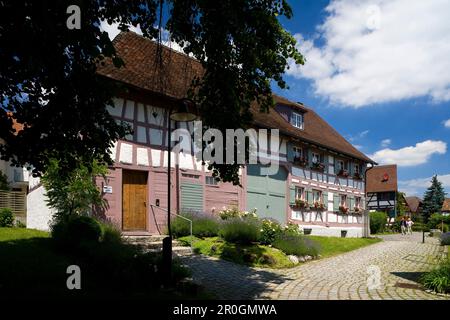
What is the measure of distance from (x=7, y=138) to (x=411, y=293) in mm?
7694

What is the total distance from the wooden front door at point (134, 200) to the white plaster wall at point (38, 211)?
2.36 metres

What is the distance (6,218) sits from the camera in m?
16.8

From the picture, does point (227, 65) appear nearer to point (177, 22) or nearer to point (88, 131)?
point (177, 22)

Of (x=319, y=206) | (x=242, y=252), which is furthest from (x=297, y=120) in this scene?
(x=242, y=252)

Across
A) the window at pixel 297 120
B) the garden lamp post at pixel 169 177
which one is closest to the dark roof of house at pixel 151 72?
the window at pixel 297 120

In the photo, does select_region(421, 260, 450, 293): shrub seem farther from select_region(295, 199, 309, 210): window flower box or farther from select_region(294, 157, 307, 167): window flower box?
select_region(294, 157, 307, 167): window flower box

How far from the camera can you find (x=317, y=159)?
945 inches

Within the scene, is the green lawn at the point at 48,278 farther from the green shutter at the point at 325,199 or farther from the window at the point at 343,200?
the window at the point at 343,200

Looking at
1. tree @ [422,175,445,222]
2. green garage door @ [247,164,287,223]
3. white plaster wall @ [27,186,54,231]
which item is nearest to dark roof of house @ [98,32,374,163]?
green garage door @ [247,164,287,223]

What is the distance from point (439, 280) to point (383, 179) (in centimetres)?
4451

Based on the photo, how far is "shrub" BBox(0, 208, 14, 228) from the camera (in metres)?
16.6

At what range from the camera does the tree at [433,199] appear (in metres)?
62.7

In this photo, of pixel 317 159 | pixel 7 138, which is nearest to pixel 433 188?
pixel 317 159

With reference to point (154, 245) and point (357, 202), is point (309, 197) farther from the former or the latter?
point (154, 245)
